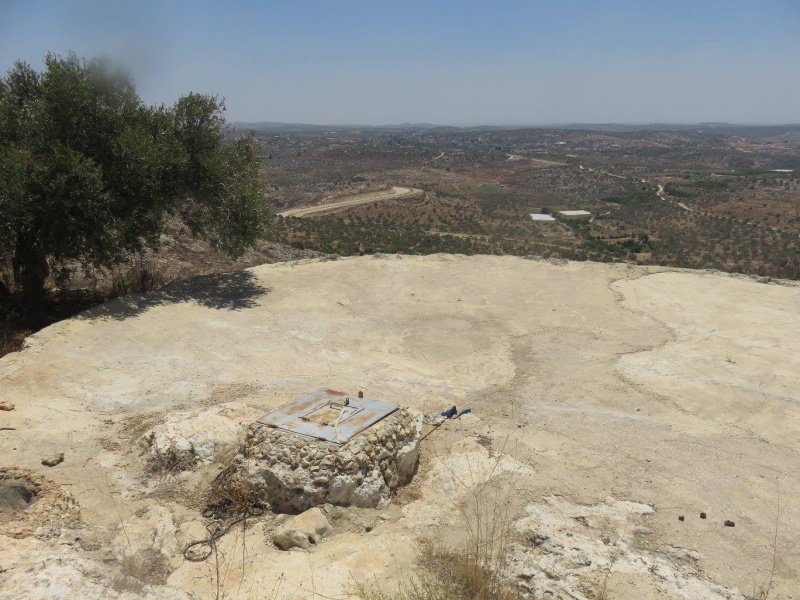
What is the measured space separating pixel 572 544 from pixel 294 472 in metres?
3.11

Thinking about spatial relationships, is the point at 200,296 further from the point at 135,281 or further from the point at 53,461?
the point at 53,461

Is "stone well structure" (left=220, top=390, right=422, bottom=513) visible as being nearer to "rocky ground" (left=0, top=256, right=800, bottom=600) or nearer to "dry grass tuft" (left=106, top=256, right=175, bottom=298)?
"rocky ground" (left=0, top=256, right=800, bottom=600)

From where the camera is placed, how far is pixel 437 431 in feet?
27.8

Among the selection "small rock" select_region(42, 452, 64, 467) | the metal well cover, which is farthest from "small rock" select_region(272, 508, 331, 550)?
"small rock" select_region(42, 452, 64, 467)

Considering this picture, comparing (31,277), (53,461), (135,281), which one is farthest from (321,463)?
(135,281)

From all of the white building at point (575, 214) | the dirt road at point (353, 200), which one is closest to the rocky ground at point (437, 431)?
the white building at point (575, 214)

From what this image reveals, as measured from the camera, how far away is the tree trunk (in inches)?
477

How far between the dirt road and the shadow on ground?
138 feet

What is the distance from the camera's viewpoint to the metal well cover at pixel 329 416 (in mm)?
6793

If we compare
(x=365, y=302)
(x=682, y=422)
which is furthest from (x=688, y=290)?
(x=365, y=302)

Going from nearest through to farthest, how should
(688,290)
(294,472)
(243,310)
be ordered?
(294,472)
(243,310)
(688,290)

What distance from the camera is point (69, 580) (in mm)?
4668

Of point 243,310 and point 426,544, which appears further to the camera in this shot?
point 243,310

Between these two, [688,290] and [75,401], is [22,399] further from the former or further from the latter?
[688,290]
